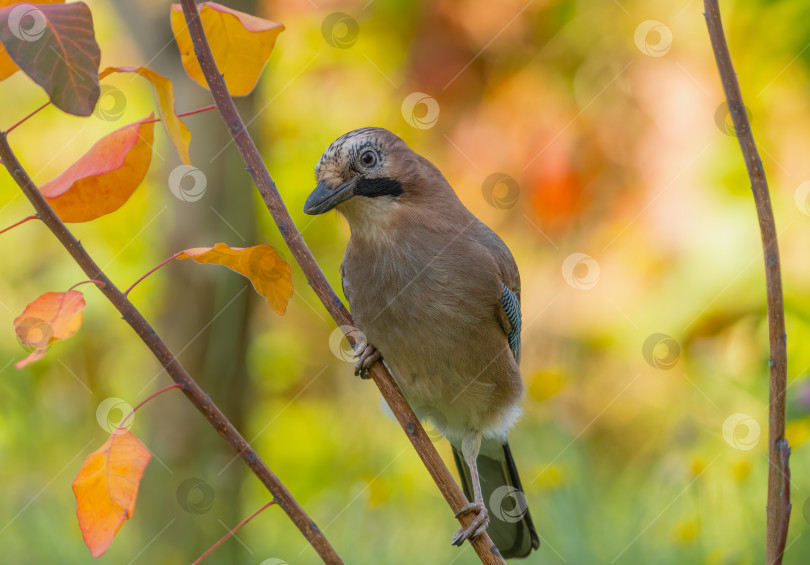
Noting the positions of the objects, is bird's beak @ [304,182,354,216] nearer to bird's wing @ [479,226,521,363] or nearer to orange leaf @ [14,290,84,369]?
bird's wing @ [479,226,521,363]

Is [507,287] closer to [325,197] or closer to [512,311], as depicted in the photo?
[512,311]

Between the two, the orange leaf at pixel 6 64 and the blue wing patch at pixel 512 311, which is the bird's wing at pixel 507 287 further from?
the orange leaf at pixel 6 64

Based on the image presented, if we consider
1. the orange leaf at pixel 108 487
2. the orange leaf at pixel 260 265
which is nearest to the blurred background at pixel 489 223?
the orange leaf at pixel 260 265

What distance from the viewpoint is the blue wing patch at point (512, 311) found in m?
2.66

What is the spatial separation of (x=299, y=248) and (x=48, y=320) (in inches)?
20.6

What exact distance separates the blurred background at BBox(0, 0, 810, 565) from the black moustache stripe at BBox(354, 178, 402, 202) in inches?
54.4

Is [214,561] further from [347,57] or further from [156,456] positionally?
[347,57]

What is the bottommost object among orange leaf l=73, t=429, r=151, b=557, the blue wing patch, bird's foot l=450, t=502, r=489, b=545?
bird's foot l=450, t=502, r=489, b=545

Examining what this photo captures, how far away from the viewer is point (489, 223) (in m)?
4.71

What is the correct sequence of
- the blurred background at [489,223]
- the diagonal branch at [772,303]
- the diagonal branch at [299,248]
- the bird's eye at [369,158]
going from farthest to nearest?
the blurred background at [489,223]
the bird's eye at [369,158]
the diagonal branch at [772,303]
the diagonal branch at [299,248]

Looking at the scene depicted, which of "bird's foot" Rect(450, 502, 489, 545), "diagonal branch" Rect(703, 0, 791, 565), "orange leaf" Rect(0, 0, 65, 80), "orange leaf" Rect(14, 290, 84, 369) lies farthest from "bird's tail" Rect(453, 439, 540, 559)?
"orange leaf" Rect(0, 0, 65, 80)

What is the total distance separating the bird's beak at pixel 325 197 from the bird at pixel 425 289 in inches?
0.9

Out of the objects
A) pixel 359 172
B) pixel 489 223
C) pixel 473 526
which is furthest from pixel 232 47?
pixel 489 223

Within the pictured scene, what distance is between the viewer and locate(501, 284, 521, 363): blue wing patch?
105 inches
